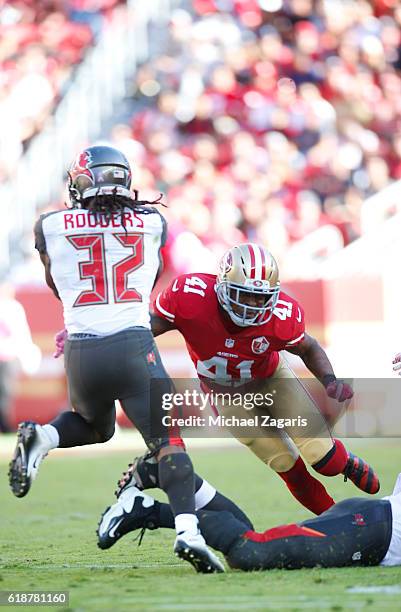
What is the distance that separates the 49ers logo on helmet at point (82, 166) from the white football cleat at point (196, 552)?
68.6 inches

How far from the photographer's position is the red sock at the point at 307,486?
6.28 metres

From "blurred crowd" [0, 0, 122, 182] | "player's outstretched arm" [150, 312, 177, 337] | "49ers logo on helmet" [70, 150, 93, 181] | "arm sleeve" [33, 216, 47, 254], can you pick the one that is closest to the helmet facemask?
"49ers logo on helmet" [70, 150, 93, 181]

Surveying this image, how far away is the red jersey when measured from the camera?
19.8ft

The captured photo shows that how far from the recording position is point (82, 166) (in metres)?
5.63

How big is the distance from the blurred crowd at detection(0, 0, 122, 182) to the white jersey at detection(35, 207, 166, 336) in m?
9.38

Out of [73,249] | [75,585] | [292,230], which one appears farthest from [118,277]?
[292,230]

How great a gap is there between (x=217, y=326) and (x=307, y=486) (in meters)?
1.00

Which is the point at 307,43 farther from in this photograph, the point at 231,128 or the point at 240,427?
the point at 240,427

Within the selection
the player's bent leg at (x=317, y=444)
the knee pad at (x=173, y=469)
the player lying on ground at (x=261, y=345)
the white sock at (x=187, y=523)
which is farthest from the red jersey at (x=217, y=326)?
the white sock at (x=187, y=523)

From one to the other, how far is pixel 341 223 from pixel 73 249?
10.3 meters

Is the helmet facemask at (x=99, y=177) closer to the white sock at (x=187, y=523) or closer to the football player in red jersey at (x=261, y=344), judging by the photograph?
the football player in red jersey at (x=261, y=344)

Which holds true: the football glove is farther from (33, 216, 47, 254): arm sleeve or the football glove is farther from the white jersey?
(33, 216, 47, 254): arm sleeve

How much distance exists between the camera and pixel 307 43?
53.6 feet

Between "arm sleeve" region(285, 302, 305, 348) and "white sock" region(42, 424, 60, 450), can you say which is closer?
"white sock" region(42, 424, 60, 450)
